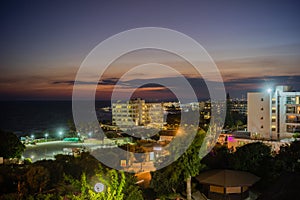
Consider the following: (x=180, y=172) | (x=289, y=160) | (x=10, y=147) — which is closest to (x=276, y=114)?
(x=289, y=160)

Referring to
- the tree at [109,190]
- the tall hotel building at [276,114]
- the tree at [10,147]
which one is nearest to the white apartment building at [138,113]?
the tall hotel building at [276,114]

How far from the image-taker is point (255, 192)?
10.4 metres

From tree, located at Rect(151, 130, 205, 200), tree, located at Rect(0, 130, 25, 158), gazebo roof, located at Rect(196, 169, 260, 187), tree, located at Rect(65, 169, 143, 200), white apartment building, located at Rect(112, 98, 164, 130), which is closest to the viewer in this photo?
tree, located at Rect(65, 169, 143, 200)

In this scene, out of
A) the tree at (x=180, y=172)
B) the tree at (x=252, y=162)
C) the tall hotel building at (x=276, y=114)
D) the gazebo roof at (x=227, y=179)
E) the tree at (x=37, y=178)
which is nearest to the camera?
the tree at (x=37, y=178)

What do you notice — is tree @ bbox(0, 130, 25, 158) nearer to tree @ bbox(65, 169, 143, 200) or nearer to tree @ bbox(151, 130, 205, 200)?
tree @ bbox(151, 130, 205, 200)

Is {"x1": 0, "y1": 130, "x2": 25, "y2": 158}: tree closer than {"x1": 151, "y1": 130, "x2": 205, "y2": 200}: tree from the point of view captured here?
No

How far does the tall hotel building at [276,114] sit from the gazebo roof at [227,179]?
702 inches

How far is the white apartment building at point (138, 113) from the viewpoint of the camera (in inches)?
2655

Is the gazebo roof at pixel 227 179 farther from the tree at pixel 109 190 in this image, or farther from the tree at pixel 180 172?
the tree at pixel 109 190

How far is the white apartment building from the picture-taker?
67.4m

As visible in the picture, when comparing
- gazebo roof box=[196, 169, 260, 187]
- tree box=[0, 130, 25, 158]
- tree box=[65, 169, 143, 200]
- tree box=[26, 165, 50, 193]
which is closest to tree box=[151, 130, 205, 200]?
gazebo roof box=[196, 169, 260, 187]

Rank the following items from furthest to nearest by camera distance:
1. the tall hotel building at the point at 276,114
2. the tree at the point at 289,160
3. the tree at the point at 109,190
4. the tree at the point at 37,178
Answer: the tall hotel building at the point at 276,114 → the tree at the point at 289,160 → the tree at the point at 37,178 → the tree at the point at 109,190

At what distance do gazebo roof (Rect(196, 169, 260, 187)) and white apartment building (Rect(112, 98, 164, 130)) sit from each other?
5492cm

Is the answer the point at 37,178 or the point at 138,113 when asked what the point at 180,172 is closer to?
the point at 37,178
